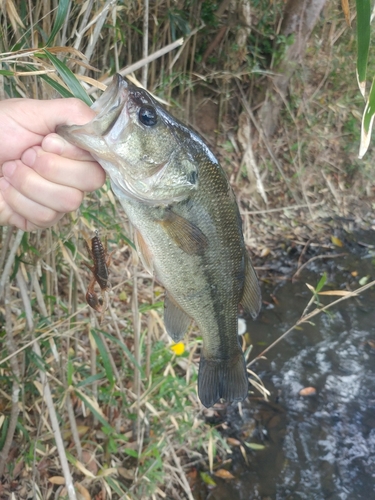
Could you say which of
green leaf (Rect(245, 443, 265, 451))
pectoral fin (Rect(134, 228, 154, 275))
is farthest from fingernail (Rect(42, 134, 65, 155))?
green leaf (Rect(245, 443, 265, 451))

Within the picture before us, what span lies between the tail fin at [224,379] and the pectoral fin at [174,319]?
0.19m

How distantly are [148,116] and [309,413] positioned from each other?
2.78 metres

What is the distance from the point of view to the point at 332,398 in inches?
132

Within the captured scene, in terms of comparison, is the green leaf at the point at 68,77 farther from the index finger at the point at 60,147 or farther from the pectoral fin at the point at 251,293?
the pectoral fin at the point at 251,293

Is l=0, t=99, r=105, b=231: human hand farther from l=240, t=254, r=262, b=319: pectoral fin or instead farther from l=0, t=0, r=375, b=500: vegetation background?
l=240, t=254, r=262, b=319: pectoral fin

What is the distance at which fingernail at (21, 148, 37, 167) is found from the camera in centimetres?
120

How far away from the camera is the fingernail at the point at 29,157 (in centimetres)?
120

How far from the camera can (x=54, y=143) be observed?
115 cm

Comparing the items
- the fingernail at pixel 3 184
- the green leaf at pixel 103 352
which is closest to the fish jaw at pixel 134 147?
the fingernail at pixel 3 184

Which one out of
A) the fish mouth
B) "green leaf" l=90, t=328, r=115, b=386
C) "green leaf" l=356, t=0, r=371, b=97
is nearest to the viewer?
"green leaf" l=356, t=0, r=371, b=97

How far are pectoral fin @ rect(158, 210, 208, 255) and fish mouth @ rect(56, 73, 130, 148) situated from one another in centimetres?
31

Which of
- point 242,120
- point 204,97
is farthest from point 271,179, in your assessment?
point 204,97

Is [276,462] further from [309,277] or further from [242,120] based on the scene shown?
[242,120]

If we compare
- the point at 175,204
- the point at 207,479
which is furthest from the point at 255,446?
the point at 175,204
